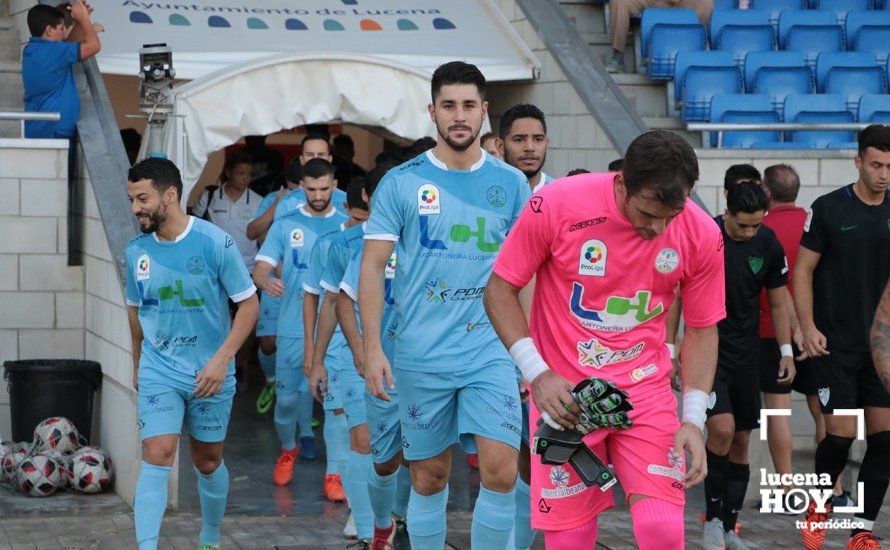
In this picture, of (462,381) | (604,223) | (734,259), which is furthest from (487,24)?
(604,223)

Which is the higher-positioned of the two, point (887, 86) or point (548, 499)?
point (887, 86)

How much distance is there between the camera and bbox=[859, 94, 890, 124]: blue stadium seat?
40.5 feet

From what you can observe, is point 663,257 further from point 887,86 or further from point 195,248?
point 887,86

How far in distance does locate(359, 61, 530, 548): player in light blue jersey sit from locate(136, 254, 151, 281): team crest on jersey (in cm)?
142

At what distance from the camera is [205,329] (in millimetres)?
Answer: 7297

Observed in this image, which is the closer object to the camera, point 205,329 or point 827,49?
point 205,329

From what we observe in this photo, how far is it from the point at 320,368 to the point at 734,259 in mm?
2433

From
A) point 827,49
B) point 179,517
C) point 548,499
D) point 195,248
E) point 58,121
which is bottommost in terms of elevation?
point 179,517

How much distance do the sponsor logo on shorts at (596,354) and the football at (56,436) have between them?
221 inches

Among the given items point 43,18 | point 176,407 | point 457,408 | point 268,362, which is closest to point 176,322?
point 176,407

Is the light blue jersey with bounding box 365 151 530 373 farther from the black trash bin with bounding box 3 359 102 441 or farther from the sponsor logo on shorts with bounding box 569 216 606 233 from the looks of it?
the black trash bin with bounding box 3 359 102 441

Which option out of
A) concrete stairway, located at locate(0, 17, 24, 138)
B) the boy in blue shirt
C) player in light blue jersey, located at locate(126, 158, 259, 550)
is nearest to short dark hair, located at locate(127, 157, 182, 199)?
player in light blue jersey, located at locate(126, 158, 259, 550)

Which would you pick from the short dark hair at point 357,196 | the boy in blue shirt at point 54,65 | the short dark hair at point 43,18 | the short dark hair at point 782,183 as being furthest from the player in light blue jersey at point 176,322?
the short dark hair at point 43,18

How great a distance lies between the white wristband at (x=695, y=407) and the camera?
196 inches
